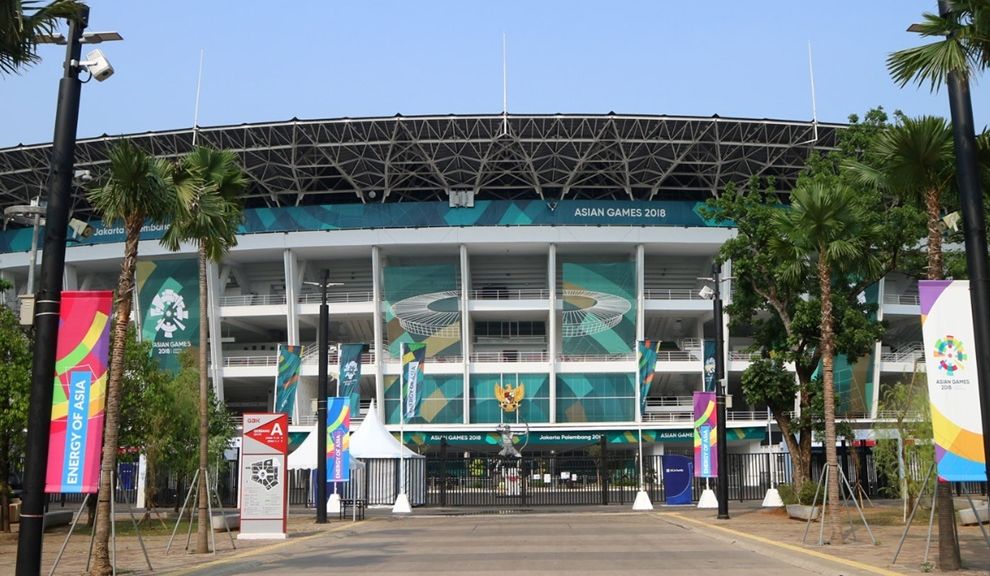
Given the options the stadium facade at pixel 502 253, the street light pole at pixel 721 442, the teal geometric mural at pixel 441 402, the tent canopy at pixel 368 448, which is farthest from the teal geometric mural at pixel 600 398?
the street light pole at pixel 721 442

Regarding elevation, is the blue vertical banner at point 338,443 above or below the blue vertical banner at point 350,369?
below

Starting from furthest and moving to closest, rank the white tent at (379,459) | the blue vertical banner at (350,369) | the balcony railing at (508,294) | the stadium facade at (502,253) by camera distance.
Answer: the balcony railing at (508,294) → the stadium facade at (502,253) → the blue vertical banner at (350,369) → the white tent at (379,459)

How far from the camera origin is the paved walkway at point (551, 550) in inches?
612

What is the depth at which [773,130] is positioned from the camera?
61.9m

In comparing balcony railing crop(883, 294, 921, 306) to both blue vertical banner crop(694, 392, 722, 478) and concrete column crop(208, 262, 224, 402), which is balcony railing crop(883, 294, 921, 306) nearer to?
blue vertical banner crop(694, 392, 722, 478)

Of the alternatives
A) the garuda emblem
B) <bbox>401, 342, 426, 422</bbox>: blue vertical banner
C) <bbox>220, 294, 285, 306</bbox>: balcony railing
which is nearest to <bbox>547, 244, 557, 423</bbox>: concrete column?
the garuda emblem

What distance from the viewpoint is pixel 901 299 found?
217 feet

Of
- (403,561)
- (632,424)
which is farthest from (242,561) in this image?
(632,424)

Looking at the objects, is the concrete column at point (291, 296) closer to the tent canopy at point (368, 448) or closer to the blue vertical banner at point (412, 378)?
the blue vertical banner at point (412, 378)

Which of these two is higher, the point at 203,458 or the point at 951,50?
the point at 951,50

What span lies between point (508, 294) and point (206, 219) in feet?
162

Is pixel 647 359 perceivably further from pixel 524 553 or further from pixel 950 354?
pixel 950 354

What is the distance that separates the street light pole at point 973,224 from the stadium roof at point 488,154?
47.0 metres

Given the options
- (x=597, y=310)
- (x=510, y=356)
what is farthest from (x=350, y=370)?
(x=597, y=310)
